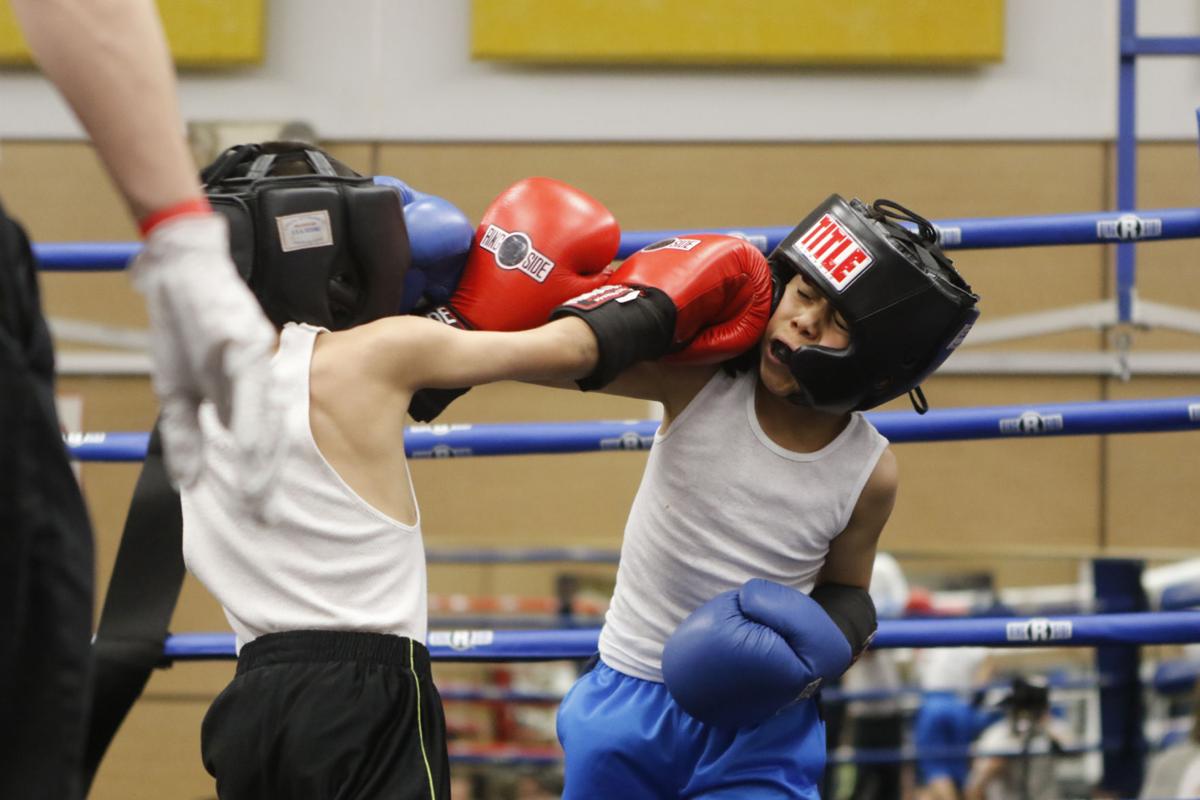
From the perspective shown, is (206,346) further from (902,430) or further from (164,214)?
(902,430)

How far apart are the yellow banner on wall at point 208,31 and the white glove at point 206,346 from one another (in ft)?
13.3

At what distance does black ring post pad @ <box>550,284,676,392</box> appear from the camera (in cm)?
177

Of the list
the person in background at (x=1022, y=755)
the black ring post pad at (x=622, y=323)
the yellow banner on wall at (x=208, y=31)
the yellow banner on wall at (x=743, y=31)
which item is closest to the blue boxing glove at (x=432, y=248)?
the black ring post pad at (x=622, y=323)

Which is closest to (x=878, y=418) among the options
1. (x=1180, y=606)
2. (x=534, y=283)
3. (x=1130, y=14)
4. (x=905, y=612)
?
(x=534, y=283)

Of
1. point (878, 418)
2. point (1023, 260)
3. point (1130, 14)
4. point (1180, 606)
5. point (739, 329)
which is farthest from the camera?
point (1023, 260)

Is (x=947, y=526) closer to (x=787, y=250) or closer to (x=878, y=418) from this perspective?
(x=878, y=418)

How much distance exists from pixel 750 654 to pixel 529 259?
0.63 m

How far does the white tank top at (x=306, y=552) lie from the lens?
67.1 inches

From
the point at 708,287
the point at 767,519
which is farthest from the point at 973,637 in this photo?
the point at 708,287

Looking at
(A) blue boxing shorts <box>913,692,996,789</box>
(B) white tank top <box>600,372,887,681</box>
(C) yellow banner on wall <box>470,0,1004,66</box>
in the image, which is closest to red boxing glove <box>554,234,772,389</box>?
(B) white tank top <box>600,372,887,681</box>

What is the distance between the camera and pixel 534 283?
1.96 meters

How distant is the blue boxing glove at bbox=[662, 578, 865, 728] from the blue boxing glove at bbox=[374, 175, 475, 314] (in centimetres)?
61

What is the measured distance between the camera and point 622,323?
1.78 m

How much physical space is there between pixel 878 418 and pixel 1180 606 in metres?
1.60
